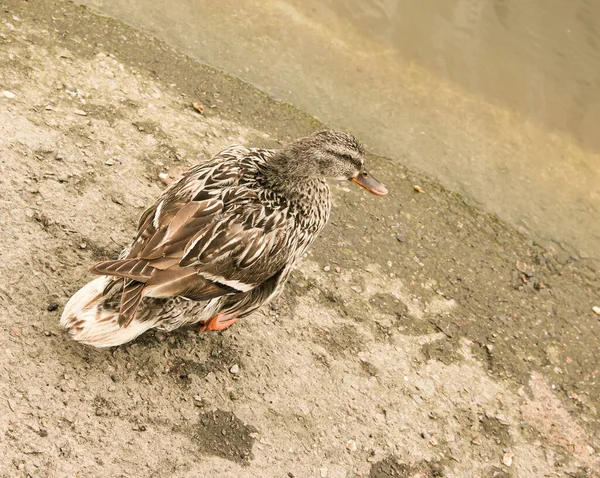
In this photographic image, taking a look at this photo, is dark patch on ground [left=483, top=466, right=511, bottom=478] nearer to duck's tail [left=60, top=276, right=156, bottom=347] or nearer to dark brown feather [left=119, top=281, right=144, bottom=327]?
duck's tail [left=60, top=276, right=156, bottom=347]

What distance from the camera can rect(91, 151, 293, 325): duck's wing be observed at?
2.67m

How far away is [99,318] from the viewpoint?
2812mm

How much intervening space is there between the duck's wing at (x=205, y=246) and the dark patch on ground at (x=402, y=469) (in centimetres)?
115

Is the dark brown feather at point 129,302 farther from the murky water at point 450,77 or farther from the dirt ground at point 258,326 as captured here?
the murky water at point 450,77

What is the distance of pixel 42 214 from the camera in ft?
11.2

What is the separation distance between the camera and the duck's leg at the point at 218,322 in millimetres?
3336

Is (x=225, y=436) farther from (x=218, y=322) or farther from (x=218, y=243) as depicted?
(x=218, y=243)

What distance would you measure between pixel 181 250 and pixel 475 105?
410 centimetres

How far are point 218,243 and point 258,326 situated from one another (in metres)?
0.84

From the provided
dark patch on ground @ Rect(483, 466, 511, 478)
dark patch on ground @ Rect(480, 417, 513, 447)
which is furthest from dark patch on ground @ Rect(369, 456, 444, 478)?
dark patch on ground @ Rect(480, 417, 513, 447)

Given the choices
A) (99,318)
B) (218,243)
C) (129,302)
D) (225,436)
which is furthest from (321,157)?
(225,436)

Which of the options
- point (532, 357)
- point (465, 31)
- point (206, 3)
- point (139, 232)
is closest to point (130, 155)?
point (139, 232)

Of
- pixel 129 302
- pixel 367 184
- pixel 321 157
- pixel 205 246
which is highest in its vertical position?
pixel 321 157

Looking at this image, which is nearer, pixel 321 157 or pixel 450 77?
pixel 321 157
